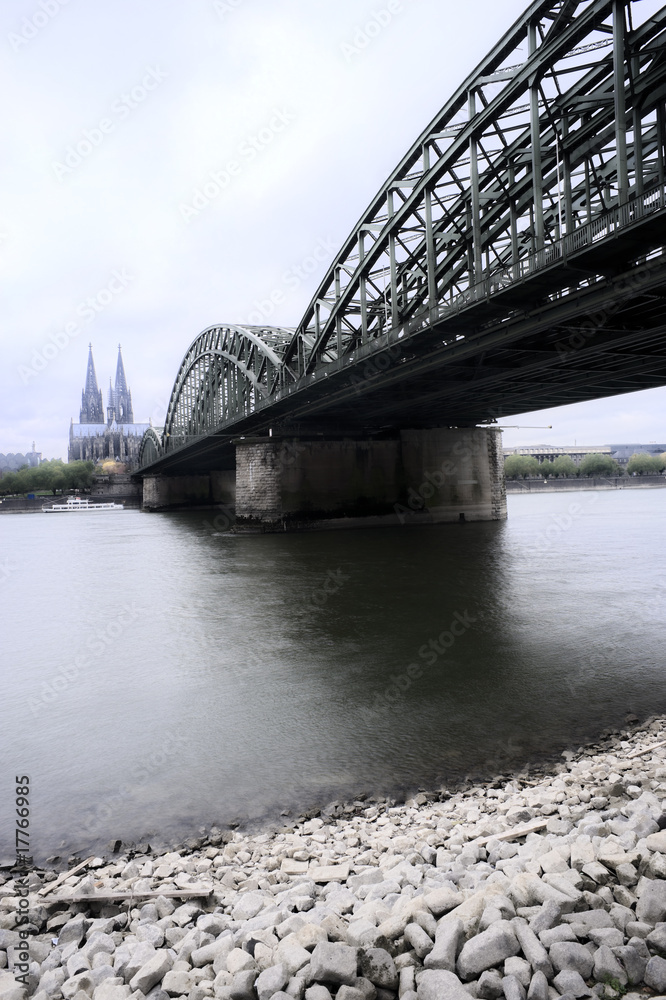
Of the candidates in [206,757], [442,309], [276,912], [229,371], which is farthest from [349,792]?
[229,371]

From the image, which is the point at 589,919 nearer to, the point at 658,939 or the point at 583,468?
the point at 658,939

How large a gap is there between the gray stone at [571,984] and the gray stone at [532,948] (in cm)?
6

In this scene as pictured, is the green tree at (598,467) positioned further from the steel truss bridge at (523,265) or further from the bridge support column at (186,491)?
the steel truss bridge at (523,265)

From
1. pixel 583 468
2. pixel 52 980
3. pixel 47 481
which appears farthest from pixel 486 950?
pixel 583 468

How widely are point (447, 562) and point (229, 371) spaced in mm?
48579

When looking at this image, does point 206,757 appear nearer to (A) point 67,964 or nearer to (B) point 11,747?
(B) point 11,747

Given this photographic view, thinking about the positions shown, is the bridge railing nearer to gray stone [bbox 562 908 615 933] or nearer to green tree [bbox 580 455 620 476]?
gray stone [bbox 562 908 615 933]

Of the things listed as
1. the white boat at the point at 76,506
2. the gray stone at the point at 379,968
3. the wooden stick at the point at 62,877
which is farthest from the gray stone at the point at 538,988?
the white boat at the point at 76,506

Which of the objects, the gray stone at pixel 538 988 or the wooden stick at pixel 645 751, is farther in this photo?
the wooden stick at pixel 645 751

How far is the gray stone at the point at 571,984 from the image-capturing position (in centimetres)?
262

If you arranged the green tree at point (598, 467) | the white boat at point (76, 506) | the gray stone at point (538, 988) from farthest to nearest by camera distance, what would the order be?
the green tree at point (598, 467) < the white boat at point (76, 506) < the gray stone at point (538, 988)

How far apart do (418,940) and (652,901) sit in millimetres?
1154

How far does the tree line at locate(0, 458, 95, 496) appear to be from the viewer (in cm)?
13638

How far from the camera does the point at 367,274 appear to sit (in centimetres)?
3528
